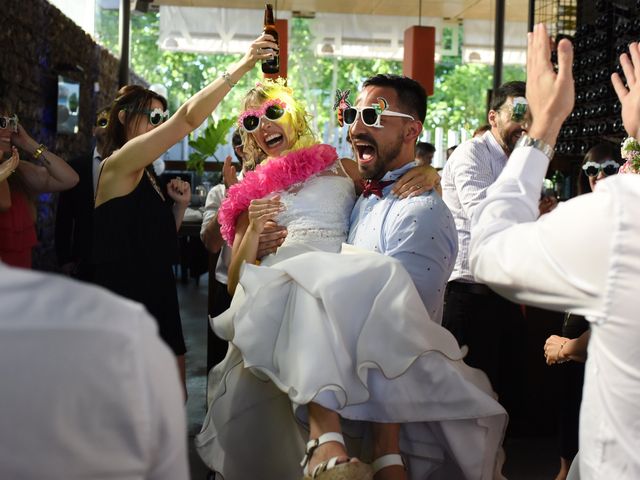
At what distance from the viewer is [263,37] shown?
9.07ft

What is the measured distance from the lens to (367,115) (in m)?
2.79

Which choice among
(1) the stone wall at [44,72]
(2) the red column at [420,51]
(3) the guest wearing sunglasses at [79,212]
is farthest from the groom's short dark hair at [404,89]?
(2) the red column at [420,51]

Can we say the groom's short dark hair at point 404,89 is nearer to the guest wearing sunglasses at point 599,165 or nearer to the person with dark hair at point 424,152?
the guest wearing sunglasses at point 599,165

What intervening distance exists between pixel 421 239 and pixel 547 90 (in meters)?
1.07

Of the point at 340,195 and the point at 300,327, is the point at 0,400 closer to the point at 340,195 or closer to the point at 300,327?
the point at 300,327

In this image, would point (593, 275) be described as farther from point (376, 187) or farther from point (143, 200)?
point (143, 200)

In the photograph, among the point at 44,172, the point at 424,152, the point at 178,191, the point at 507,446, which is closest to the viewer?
the point at 178,191

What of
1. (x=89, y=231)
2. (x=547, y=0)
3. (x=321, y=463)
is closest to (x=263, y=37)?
(x=321, y=463)

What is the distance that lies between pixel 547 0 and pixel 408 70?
272 cm

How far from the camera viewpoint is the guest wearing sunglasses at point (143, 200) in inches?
107

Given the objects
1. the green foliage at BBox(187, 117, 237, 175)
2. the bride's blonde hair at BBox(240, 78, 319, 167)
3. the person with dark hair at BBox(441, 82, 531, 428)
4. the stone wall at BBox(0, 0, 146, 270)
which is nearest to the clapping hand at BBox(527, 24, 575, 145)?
the bride's blonde hair at BBox(240, 78, 319, 167)

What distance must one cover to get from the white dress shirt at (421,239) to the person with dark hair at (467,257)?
4.05ft

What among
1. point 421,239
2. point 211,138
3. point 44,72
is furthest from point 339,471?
point 211,138

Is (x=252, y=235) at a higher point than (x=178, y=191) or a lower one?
lower
